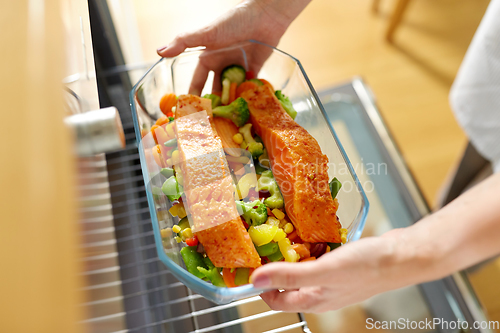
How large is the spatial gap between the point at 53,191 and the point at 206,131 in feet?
1.26

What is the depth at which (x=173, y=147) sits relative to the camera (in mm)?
672

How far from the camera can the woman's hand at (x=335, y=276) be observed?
1.56 feet

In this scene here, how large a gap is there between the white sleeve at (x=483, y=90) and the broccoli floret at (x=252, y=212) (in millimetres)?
822

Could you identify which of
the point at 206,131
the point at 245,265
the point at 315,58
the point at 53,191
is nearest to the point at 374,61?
the point at 315,58

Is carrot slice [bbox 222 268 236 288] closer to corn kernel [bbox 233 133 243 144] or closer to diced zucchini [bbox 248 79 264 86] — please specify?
corn kernel [bbox 233 133 243 144]

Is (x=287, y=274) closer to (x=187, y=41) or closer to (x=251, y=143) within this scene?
(x=251, y=143)

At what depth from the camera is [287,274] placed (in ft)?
1.55

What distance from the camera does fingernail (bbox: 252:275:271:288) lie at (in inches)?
18.7

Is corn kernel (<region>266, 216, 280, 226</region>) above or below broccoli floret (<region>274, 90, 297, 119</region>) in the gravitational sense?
below

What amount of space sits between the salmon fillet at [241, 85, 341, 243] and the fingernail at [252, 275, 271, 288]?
15 centimetres

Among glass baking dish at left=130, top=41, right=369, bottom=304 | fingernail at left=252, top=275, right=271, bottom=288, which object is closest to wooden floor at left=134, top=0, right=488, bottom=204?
glass baking dish at left=130, top=41, right=369, bottom=304

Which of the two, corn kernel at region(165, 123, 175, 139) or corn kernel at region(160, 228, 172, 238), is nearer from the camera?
corn kernel at region(160, 228, 172, 238)

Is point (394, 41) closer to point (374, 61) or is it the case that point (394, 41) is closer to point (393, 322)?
point (374, 61)

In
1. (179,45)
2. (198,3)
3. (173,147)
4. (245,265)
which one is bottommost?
(245,265)
